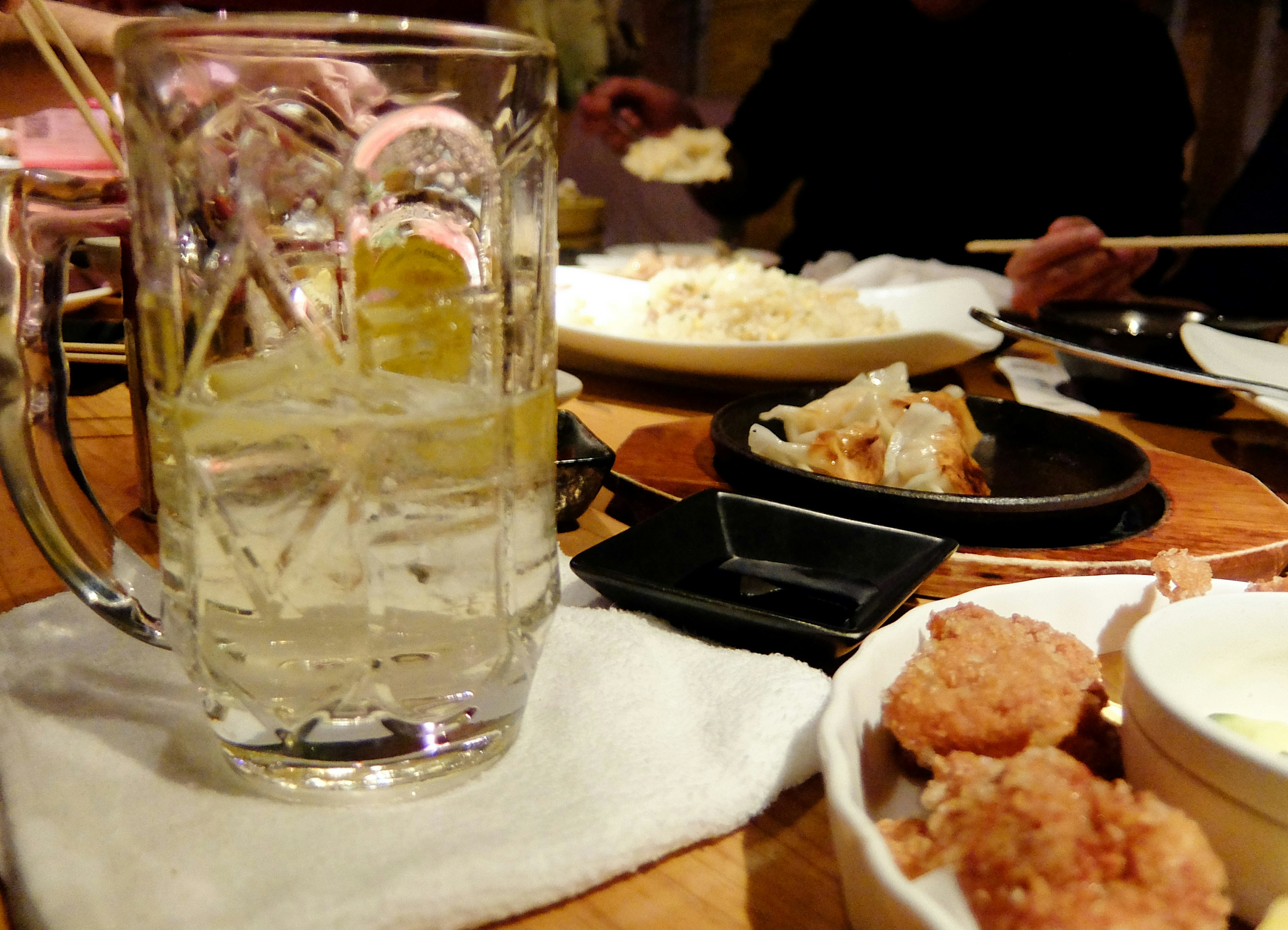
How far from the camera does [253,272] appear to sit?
1.40 feet

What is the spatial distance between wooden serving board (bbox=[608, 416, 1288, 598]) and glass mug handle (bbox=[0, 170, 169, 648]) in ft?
1.58

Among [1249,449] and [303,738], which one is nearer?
[303,738]

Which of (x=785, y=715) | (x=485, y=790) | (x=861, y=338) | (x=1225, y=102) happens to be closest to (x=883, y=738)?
(x=785, y=715)

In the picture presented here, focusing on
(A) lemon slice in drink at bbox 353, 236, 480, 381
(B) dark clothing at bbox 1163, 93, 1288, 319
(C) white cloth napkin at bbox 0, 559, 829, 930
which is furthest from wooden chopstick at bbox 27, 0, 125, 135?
(B) dark clothing at bbox 1163, 93, 1288, 319

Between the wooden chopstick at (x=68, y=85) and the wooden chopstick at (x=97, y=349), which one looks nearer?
the wooden chopstick at (x=68, y=85)

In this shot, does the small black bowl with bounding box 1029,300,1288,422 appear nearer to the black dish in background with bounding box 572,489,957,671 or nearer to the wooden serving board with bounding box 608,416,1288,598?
the wooden serving board with bounding box 608,416,1288,598

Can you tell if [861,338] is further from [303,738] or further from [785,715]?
[303,738]

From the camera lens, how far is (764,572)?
741 mm

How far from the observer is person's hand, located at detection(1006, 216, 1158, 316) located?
2.09 m

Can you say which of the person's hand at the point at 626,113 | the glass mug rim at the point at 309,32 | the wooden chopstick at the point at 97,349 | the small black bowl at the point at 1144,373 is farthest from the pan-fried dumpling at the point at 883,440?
the person's hand at the point at 626,113

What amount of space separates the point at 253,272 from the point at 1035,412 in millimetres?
953

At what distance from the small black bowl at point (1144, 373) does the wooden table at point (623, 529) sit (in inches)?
1.3

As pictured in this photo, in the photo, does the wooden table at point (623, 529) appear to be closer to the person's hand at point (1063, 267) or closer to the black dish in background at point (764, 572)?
the black dish in background at point (764, 572)

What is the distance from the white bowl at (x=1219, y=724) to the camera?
39 cm
